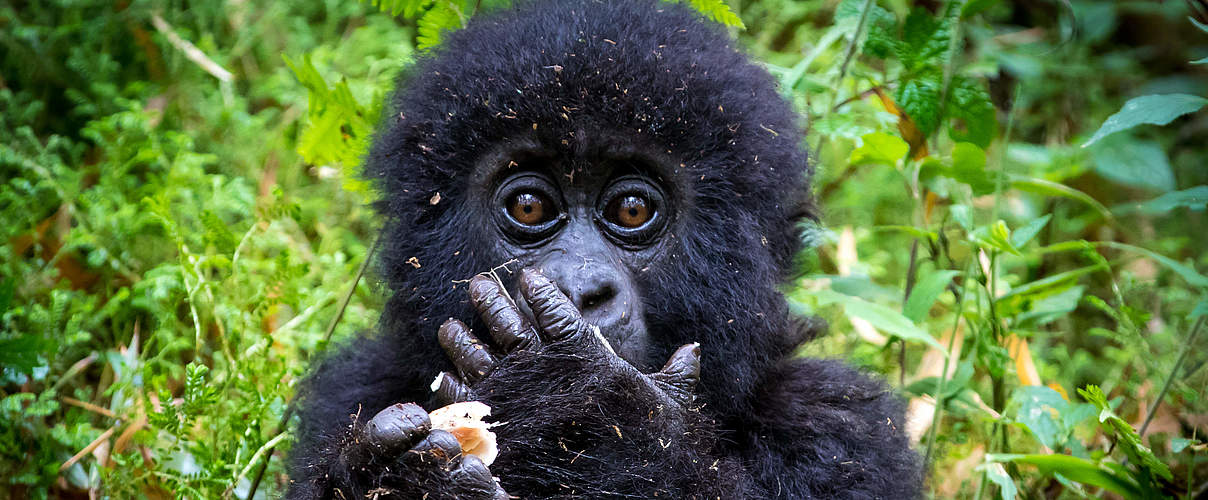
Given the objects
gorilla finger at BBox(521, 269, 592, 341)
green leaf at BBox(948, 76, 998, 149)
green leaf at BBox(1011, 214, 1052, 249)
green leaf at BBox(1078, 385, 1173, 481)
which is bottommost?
green leaf at BBox(1078, 385, 1173, 481)

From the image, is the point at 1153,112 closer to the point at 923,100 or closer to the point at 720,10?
the point at 923,100

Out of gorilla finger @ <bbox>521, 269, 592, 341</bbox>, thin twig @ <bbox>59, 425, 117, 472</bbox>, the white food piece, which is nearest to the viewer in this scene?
the white food piece

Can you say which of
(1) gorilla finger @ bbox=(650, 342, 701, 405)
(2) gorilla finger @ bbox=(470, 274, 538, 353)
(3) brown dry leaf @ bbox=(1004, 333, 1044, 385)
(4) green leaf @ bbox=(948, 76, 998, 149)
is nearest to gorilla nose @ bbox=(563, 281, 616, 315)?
(2) gorilla finger @ bbox=(470, 274, 538, 353)

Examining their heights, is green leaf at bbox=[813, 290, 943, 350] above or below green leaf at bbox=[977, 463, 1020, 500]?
above

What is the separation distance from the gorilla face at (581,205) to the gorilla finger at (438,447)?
2.23 ft

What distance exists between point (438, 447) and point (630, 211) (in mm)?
978

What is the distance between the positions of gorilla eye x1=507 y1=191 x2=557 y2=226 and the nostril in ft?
1.20

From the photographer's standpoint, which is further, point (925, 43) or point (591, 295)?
point (925, 43)

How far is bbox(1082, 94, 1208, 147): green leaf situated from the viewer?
103 inches

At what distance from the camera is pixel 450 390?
2578mm

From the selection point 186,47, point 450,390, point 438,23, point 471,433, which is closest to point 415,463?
point 471,433

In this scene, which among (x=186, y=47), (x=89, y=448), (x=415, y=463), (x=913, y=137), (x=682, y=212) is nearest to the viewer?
(x=415, y=463)

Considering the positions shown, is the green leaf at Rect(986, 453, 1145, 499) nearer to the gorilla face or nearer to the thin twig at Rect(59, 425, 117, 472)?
the gorilla face

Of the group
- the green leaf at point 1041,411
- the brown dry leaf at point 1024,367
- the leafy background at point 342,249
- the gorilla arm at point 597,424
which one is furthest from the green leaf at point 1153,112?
the brown dry leaf at point 1024,367
